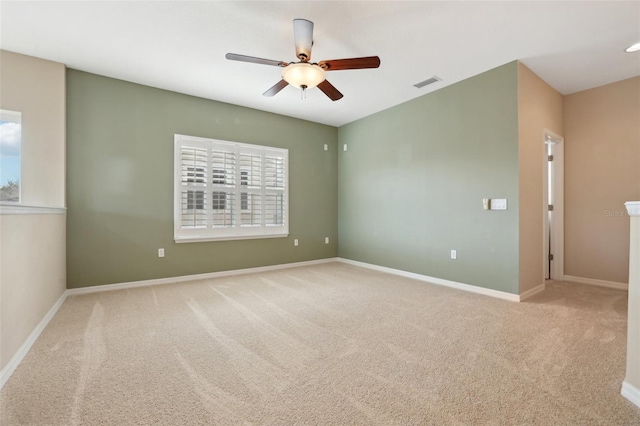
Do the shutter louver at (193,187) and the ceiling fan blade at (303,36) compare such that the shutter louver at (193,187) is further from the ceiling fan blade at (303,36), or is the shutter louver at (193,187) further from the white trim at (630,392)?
the white trim at (630,392)

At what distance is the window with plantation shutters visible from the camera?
427cm

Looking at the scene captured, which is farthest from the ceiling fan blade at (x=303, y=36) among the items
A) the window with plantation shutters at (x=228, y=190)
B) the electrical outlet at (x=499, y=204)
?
the electrical outlet at (x=499, y=204)

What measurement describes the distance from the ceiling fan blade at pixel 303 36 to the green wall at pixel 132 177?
2.56 meters

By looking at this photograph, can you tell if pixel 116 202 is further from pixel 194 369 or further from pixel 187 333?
pixel 194 369

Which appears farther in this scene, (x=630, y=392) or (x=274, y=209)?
(x=274, y=209)

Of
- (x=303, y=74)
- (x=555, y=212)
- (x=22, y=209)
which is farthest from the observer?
(x=555, y=212)

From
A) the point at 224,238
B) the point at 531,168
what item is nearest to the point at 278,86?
the point at 224,238

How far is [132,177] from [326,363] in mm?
3656

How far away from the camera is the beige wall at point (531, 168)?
3.36 metres

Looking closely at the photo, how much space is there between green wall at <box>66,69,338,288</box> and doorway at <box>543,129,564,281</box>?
4.63m

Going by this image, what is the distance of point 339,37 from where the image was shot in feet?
9.22

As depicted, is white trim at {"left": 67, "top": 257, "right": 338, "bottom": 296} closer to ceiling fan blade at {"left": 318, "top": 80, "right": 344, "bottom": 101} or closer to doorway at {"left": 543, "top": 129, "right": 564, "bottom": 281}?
ceiling fan blade at {"left": 318, "top": 80, "right": 344, "bottom": 101}

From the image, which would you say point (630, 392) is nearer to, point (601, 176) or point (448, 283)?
point (448, 283)

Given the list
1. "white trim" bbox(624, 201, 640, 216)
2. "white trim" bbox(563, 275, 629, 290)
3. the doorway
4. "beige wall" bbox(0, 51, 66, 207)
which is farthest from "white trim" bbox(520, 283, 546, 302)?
"beige wall" bbox(0, 51, 66, 207)
